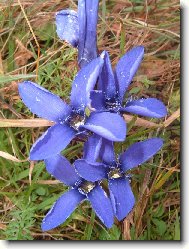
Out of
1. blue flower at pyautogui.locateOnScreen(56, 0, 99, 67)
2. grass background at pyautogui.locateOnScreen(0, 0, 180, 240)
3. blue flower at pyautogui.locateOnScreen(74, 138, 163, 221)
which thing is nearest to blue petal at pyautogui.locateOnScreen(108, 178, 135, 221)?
blue flower at pyautogui.locateOnScreen(74, 138, 163, 221)

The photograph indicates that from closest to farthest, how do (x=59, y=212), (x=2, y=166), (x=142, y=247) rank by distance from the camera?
(x=59, y=212)
(x=142, y=247)
(x=2, y=166)

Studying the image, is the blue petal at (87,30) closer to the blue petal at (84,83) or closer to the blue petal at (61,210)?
the blue petal at (84,83)

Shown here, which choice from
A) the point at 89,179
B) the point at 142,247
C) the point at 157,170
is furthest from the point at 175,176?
the point at 89,179

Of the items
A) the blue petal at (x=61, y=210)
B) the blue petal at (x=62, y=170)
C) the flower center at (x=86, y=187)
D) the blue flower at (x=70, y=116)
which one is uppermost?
the blue flower at (x=70, y=116)

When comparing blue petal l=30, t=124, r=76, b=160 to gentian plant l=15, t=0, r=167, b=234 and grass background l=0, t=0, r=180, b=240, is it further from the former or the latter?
grass background l=0, t=0, r=180, b=240

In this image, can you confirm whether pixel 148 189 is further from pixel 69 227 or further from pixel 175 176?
pixel 69 227

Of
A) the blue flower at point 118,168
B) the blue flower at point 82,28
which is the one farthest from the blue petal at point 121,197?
the blue flower at point 82,28
